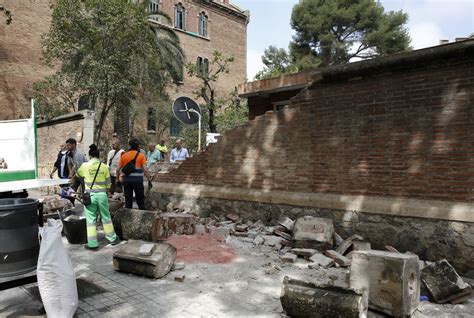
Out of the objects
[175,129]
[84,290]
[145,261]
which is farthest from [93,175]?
[175,129]

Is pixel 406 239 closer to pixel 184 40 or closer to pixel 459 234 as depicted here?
pixel 459 234

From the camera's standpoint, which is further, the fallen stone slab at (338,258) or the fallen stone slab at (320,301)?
the fallen stone slab at (338,258)

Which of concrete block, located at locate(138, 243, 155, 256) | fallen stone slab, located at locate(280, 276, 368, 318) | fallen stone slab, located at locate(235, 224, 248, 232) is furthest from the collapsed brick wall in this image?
concrete block, located at locate(138, 243, 155, 256)

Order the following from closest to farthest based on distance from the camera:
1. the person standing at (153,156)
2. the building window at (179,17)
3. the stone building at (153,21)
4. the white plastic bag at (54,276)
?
the white plastic bag at (54,276), the person standing at (153,156), the stone building at (153,21), the building window at (179,17)

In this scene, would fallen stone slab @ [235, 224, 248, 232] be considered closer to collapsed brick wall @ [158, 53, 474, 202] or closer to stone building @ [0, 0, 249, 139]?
collapsed brick wall @ [158, 53, 474, 202]

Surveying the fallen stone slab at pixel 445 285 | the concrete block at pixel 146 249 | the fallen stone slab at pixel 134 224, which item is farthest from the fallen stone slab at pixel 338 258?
the fallen stone slab at pixel 134 224

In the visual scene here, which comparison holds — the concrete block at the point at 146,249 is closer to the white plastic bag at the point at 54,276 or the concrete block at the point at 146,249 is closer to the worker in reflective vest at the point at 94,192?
the white plastic bag at the point at 54,276

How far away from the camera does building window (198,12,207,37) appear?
35.3 m

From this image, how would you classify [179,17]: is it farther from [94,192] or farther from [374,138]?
[374,138]

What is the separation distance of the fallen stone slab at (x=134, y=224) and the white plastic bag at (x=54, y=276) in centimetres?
308

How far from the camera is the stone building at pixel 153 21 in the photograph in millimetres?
23547

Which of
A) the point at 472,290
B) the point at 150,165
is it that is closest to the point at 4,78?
the point at 150,165

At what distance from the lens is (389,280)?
414 centimetres

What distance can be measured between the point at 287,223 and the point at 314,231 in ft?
2.34
